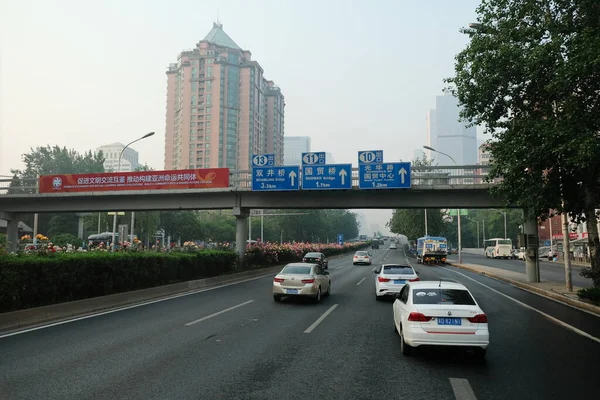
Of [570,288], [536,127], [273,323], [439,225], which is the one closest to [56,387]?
[273,323]

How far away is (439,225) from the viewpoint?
6894 centimetres

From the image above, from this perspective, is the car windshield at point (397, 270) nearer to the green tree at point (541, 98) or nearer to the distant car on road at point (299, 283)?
the distant car on road at point (299, 283)

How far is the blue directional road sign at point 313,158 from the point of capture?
25953 mm

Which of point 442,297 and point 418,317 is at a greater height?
point 442,297

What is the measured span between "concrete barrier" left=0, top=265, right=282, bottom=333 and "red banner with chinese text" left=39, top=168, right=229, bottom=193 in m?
7.82

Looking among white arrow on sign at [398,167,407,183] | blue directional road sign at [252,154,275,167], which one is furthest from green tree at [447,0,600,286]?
blue directional road sign at [252,154,275,167]

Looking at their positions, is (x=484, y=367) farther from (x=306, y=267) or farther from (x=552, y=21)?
(x=552, y=21)

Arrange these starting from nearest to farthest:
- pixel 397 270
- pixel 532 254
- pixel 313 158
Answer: pixel 397 270 → pixel 532 254 → pixel 313 158

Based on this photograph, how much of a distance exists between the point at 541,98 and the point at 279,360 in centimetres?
1464

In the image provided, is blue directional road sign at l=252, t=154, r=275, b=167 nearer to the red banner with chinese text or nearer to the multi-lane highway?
the red banner with chinese text

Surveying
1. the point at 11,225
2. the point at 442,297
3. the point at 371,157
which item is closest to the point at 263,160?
the point at 371,157

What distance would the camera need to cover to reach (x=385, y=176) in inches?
961

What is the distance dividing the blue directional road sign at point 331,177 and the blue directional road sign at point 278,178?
107 cm

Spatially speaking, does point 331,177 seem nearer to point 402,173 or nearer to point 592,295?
point 402,173
